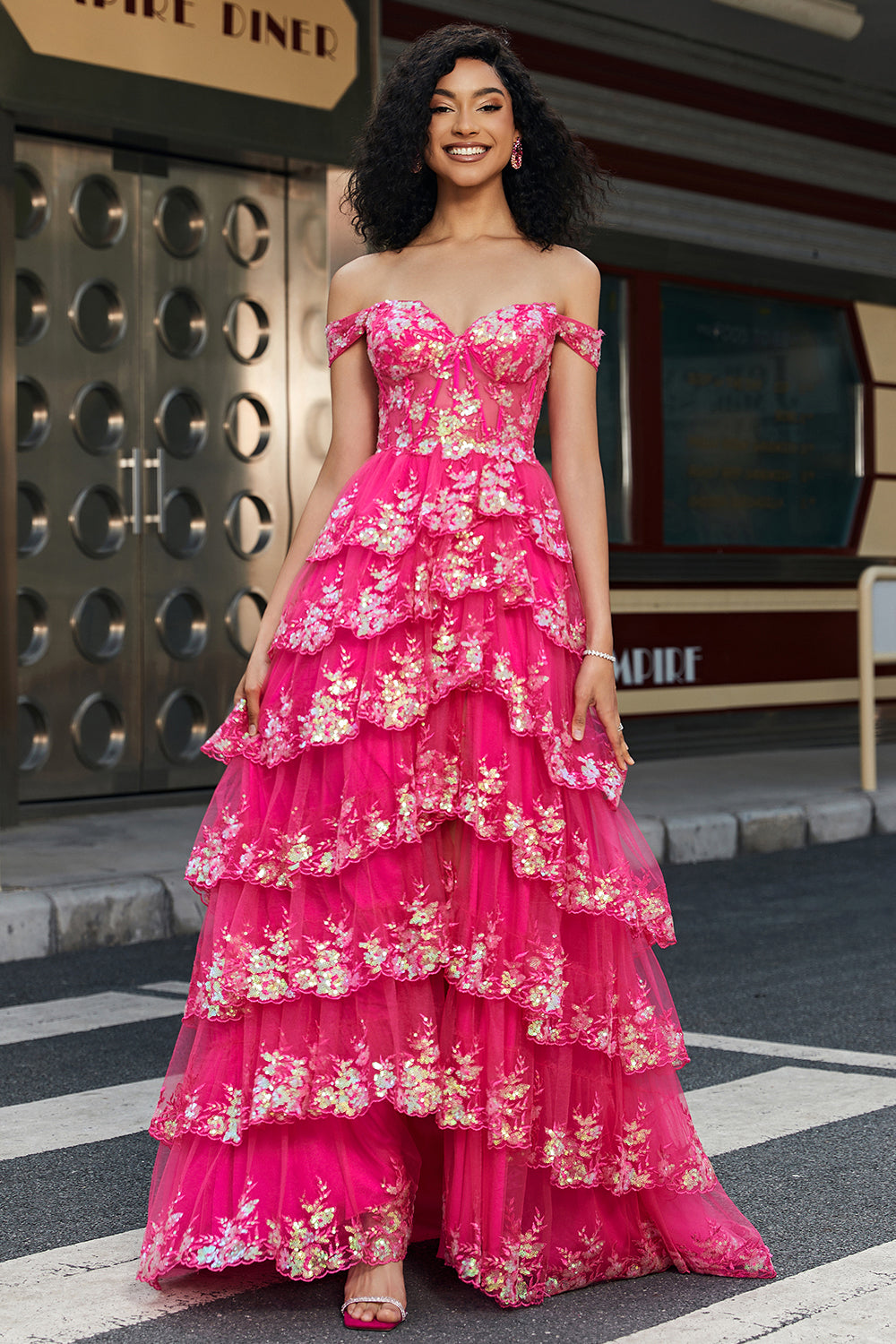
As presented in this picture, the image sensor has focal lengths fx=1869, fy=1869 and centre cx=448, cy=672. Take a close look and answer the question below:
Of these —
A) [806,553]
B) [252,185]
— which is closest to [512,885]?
[252,185]

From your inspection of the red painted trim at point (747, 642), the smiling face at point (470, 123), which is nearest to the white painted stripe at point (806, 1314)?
the smiling face at point (470, 123)

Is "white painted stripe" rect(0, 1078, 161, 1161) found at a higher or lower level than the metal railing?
lower

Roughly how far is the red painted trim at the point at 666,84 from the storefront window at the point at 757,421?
1079mm

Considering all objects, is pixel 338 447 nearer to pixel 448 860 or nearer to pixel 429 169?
pixel 429 169

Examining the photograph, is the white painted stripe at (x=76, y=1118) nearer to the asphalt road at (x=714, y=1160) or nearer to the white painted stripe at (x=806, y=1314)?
the asphalt road at (x=714, y=1160)

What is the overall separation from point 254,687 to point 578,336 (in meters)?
0.79

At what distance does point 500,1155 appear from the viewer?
9.07ft

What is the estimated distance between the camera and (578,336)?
310 cm

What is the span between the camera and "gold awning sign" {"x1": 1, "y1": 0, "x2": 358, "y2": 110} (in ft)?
24.6

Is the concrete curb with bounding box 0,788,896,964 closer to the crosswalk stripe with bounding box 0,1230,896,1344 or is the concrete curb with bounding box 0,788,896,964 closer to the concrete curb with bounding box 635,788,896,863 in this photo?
the concrete curb with bounding box 635,788,896,863

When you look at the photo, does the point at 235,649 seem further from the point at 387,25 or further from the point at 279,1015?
the point at 279,1015

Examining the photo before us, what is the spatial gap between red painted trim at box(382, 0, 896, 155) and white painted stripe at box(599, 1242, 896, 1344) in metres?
7.53

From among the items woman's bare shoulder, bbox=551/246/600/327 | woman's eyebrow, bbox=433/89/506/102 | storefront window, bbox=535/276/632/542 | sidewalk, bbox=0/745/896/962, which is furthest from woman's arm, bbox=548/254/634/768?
storefront window, bbox=535/276/632/542

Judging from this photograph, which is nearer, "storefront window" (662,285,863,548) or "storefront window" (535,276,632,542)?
"storefront window" (535,276,632,542)
